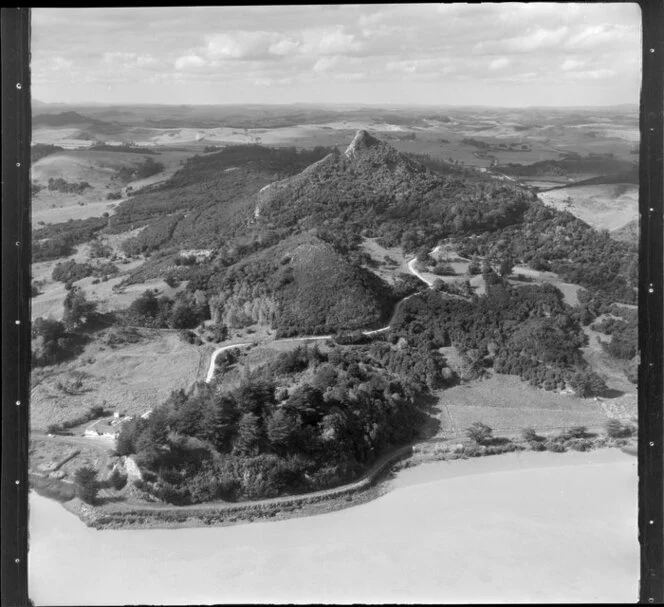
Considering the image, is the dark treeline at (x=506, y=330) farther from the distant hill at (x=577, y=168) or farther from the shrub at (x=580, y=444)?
the distant hill at (x=577, y=168)

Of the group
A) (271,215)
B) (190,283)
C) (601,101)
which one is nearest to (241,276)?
(190,283)

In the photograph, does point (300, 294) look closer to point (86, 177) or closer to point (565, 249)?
point (565, 249)

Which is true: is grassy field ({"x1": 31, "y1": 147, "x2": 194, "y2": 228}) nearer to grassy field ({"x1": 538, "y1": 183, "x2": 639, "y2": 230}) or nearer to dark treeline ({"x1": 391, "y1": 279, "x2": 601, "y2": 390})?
dark treeline ({"x1": 391, "y1": 279, "x2": 601, "y2": 390})

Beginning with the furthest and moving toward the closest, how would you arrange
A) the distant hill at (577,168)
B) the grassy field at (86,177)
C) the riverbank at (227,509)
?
the grassy field at (86,177)
the distant hill at (577,168)
the riverbank at (227,509)

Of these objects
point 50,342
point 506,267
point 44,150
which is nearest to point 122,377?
point 50,342

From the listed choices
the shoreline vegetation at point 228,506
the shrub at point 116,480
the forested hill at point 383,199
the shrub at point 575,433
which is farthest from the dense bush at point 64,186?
the shrub at point 575,433

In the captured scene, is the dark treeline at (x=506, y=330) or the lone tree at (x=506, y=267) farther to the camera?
the lone tree at (x=506, y=267)
